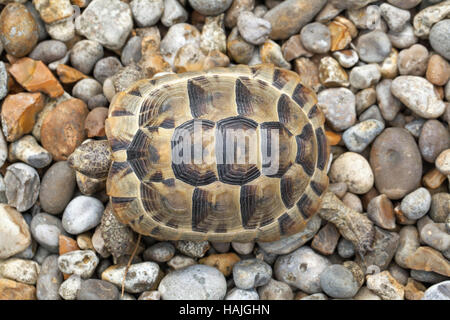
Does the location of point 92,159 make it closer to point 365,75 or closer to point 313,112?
point 313,112

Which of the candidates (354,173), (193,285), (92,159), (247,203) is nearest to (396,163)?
(354,173)

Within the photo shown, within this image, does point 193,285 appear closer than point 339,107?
Yes

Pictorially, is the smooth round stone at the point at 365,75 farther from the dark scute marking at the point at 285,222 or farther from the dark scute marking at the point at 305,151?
the dark scute marking at the point at 285,222

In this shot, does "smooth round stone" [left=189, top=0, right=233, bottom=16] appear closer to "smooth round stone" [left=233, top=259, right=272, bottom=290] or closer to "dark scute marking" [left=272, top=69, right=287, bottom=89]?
"dark scute marking" [left=272, top=69, right=287, bottom=89]

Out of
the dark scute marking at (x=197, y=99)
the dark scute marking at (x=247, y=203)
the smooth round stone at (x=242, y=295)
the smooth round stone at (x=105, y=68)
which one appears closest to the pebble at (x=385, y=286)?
the smooth round stone at (x=242, y=295)

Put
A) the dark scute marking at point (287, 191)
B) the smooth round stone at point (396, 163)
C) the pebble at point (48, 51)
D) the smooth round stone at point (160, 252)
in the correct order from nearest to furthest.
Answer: the dark scute marking at point (287, 191)
the smooth round stone at point (160, 252)
the smooth round stone at point (396, 163)
the pebble at point (48, 51)

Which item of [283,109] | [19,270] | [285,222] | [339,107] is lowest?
[19,270]

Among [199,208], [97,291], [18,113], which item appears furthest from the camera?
[18,113]

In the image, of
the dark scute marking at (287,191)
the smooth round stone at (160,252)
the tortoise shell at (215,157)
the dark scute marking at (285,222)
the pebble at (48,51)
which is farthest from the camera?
the pebble at (48,51)
